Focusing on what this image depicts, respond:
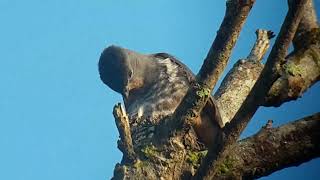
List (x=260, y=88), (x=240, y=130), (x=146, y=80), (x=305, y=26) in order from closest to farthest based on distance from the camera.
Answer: (x=260, y=88)
(x=240, y=130)
(x=305, y=26)
(x=146, y=80)

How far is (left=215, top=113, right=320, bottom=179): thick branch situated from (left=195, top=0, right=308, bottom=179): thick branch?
0.80 ft

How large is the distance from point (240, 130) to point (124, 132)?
93 cm

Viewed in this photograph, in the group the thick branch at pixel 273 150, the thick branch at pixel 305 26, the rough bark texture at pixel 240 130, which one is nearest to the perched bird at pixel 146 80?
the rough bark texture at pixel 240 130

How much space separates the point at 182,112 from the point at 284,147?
73 centimetres

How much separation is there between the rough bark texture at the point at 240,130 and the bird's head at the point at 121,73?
84.2 inches

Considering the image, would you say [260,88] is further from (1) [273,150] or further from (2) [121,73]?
(2) [121,73]

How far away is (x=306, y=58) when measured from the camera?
4027 millimetres

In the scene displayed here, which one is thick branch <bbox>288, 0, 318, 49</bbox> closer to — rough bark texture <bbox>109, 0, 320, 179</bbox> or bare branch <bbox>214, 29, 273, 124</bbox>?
rough bark texture <bbox>109, 0, 320, 179</bbox>

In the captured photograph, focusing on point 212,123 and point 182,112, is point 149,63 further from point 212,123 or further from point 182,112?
point 182,112

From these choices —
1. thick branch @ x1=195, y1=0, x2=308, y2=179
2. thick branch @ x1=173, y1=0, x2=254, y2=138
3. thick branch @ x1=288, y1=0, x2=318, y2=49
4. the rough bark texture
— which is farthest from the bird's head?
thick branch @ x1=195, y1=0, x2=308, y2=179

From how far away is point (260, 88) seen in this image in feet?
10.1

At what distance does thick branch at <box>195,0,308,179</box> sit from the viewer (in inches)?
115

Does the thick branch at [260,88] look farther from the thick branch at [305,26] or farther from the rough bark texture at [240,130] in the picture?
the thick branch at [305,26]

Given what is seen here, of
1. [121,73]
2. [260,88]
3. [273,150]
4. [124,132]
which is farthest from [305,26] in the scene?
[121,73]
